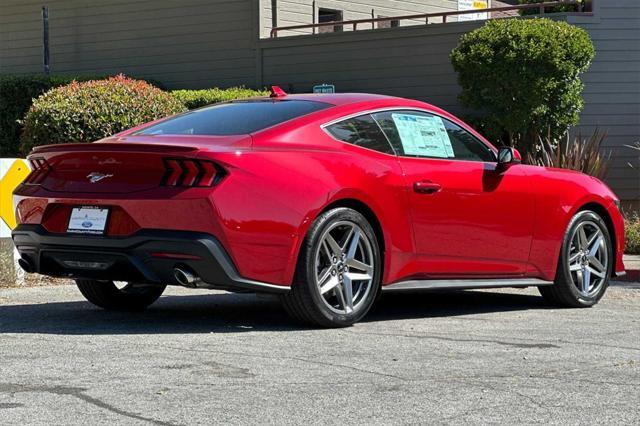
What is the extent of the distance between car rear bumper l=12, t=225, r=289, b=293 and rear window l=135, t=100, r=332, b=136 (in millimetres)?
894

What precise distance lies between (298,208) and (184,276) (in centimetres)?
78

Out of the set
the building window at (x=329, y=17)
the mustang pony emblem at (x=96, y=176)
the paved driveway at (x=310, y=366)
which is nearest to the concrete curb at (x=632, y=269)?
the paved driveway at (x=310, y=366)

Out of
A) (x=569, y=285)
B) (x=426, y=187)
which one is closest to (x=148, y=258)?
(x=426, y=187)

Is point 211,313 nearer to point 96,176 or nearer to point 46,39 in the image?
point 96,176

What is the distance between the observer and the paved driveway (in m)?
4.96

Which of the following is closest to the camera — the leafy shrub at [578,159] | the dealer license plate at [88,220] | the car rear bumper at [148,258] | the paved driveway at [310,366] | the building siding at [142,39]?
the paved driveway at [310,366]

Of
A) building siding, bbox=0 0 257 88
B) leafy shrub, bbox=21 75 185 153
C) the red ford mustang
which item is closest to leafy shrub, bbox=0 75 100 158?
building siding, bbox=0 0 257 88

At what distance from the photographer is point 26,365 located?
5840 millimetres

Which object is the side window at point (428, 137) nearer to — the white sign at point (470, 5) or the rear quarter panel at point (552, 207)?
the rear quarter panel at point (552, 207)

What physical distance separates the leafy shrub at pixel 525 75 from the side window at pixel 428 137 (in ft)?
28.1

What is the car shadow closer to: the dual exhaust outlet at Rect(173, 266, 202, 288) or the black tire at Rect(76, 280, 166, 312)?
the black tire at Rect(76, 280, 166, 312)

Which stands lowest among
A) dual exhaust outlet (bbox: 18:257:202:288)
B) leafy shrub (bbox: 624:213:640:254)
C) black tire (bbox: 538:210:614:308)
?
leafy shrub (bbox: 624:213:640:254)

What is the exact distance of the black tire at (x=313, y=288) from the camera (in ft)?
23.0

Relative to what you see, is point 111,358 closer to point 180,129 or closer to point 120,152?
point 120,152
